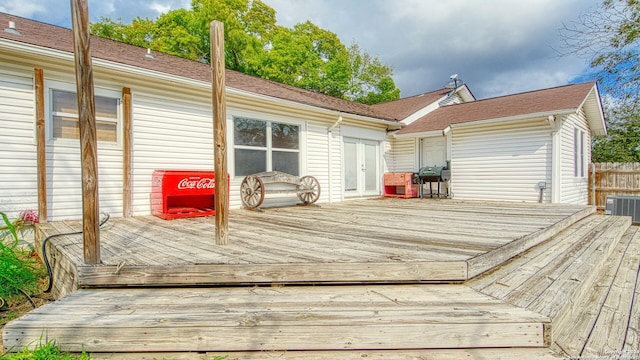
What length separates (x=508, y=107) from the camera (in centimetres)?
813

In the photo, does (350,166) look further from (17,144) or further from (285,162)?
(17,144)

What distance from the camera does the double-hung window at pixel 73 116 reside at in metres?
4.19

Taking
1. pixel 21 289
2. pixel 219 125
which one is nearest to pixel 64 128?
pixel 21 289

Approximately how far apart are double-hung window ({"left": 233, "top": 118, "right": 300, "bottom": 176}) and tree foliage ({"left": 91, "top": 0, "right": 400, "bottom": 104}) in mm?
13209

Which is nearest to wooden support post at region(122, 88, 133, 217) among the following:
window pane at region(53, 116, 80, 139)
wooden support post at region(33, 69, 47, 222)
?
window pane at region(53, 116, 80, 139)

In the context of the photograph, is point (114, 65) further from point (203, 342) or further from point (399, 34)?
point (399, 34)

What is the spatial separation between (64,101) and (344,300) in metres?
4.93

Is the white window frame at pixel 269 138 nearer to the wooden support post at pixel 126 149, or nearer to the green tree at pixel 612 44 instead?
the wooden support post at pixel 126 149

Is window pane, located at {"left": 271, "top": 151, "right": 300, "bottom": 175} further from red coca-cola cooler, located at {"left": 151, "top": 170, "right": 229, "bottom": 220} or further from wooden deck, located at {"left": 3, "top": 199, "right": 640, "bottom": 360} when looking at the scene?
wooden deck, located at {"left": 3, "top": 199, "right": 640, "bottom": 360}

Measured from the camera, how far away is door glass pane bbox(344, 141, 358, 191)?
26.5ft

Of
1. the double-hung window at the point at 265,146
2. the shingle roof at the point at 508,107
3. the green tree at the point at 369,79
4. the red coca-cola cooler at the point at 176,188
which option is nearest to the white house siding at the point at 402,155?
the shingle roof at the point at 508,107

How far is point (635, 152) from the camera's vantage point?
12.2m

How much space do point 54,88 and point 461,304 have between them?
5558mm

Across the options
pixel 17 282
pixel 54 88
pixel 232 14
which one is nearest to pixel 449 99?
pixel 54 88
